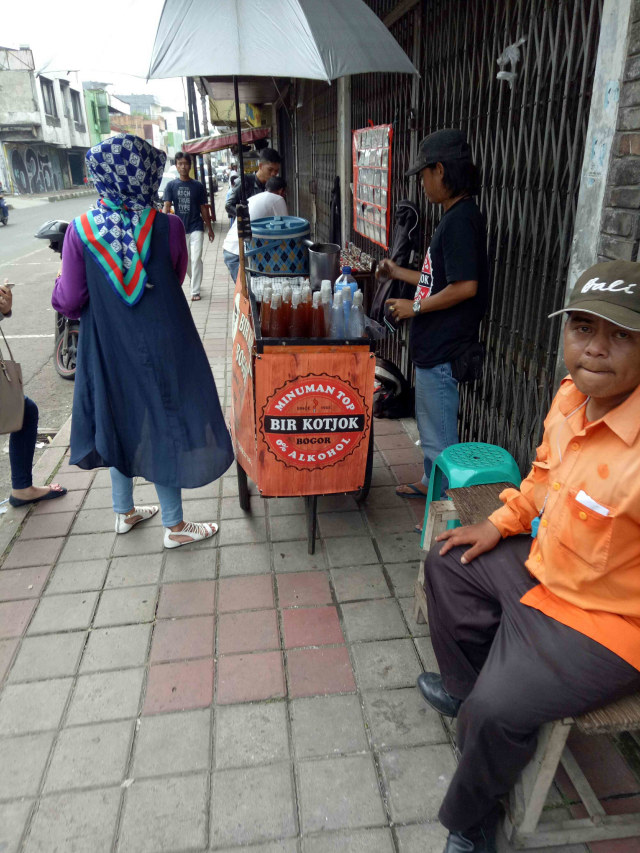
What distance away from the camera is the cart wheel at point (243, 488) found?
320 centimetres

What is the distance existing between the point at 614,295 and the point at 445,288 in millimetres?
1312

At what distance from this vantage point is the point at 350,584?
107 inches

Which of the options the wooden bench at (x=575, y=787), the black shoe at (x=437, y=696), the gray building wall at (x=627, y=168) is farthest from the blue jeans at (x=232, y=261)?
the wooden bench at (x=575, y=787)

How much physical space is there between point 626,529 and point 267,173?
19.7 feet

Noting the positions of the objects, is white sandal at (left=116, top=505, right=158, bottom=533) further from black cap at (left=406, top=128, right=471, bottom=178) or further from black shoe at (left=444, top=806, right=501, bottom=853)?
black cap at (left=406, top=128, right=471, bottom=178)

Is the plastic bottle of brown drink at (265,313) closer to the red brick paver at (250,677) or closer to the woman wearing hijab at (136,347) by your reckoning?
the woman wearing hijab at (136,347)

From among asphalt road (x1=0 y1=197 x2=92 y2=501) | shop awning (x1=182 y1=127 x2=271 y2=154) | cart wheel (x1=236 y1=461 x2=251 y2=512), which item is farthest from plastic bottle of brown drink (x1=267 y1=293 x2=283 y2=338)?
shop awning (x1=182 y1=127 x2=271 y2=154)

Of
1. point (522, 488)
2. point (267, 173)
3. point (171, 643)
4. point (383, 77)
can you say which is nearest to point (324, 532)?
point (171, 643)

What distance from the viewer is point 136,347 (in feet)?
8.45

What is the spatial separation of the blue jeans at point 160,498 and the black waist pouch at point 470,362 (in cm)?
153

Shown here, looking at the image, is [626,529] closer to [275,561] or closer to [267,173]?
[275,561]

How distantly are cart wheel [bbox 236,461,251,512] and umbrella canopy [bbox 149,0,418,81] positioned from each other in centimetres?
188

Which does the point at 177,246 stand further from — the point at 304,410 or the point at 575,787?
the point at 575,787

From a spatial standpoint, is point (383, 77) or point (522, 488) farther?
point (383, 77)
